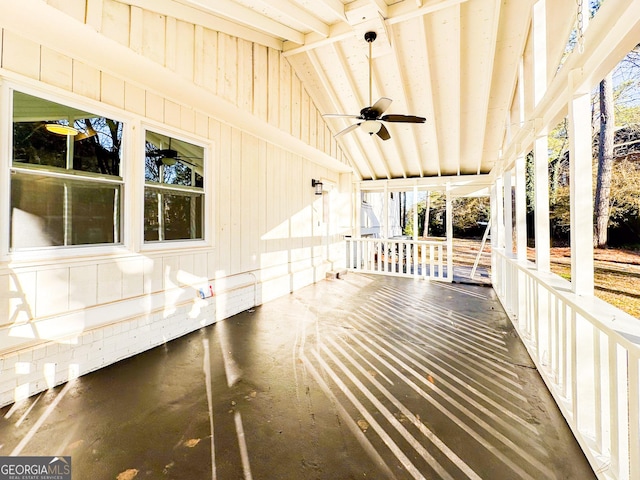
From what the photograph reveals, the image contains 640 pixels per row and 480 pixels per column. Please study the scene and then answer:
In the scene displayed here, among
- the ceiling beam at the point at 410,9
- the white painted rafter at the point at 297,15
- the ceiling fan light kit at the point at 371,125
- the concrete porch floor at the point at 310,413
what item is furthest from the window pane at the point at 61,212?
the ceiling beam at the point at 410,9

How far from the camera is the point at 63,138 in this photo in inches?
105

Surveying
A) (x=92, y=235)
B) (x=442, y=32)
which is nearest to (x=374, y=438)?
(x=92, y=235)

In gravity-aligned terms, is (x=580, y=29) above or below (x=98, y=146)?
above

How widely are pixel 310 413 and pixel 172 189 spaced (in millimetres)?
3043

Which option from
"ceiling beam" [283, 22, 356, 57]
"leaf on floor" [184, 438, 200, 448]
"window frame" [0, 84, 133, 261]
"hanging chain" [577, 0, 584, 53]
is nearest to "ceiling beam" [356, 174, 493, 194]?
"ceiling beam" [283, 22, 356, 57]

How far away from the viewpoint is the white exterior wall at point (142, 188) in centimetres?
238

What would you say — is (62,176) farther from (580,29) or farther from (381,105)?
(580,29)

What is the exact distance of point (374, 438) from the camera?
187 cm

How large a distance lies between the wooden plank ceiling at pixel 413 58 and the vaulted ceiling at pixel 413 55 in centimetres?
1

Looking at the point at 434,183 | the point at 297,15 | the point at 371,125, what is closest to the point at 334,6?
the point at 297,15

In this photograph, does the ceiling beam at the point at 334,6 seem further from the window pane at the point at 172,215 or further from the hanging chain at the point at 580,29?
the window pane at the point at 172,215

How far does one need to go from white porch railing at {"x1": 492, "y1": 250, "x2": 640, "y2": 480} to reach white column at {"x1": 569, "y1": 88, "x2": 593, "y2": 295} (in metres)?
0.20

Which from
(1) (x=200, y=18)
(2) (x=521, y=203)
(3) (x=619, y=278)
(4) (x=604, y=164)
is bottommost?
(3) (x=619, y=278)

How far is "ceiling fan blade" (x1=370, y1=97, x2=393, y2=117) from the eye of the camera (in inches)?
141
